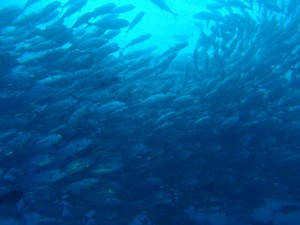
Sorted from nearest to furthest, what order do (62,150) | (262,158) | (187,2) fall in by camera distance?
(62,150) → (262,158) → (187,2)

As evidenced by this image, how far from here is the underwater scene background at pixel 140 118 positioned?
754cm

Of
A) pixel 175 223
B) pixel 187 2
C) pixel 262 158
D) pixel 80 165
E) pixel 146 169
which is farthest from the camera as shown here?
pixel 187 2

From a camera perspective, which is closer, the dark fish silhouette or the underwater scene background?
the dark fish silhouette

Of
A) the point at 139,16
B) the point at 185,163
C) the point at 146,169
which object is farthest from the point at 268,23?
the point at 146,169

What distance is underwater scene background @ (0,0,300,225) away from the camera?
754 centimetres

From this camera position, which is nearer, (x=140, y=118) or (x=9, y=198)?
(x=9, y=198)

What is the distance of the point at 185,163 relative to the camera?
9672mm

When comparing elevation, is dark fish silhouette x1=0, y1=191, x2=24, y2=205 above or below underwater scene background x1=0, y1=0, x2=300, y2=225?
below

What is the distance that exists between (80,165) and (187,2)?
11.2 metres

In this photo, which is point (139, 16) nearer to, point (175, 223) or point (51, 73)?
point (51, 73)

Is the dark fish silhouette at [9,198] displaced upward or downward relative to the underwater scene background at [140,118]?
downward

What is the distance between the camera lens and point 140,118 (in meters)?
9.08

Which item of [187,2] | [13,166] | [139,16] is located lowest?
[13,166]

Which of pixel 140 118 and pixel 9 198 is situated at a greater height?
pixel 140 118
